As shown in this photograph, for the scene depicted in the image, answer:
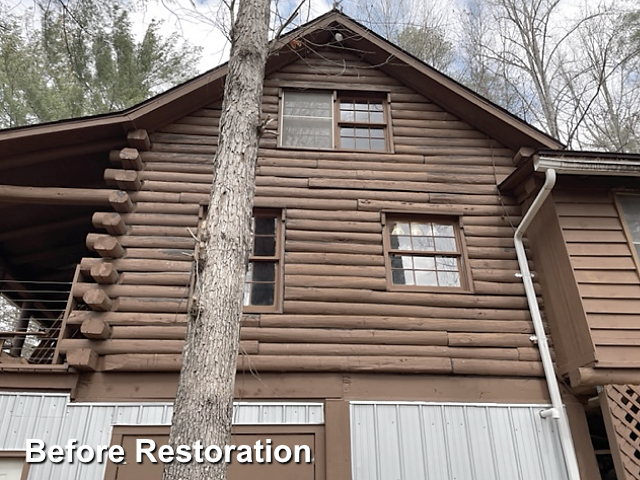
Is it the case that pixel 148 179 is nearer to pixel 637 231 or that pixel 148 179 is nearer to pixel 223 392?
pixel 223 392

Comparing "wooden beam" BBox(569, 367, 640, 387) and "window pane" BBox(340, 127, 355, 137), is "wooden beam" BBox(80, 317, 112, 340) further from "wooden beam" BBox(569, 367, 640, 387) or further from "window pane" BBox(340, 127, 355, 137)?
"wooden beam" BBox(569, 367, 640, 387)

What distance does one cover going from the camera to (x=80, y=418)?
511 centimetres

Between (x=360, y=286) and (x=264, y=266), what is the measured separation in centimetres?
132

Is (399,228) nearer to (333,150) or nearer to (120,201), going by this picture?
(333,150)

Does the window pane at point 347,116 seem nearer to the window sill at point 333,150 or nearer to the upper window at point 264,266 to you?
the window sill at point 333,150

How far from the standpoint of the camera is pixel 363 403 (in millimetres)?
5348

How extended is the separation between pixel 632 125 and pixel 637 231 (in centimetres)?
1126

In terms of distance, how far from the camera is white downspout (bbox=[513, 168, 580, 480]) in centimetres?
520

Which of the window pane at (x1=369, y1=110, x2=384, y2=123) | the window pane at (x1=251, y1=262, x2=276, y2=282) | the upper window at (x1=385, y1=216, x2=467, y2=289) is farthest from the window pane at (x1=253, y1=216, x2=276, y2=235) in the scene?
the window pane at (x1=369, y1=110, x2=384, y2=123)

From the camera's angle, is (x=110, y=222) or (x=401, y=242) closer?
(x=110, y=222)

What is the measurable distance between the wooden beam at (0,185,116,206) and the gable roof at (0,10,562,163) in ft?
2.11

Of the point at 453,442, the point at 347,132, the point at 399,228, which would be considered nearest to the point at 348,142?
the point at 347,132

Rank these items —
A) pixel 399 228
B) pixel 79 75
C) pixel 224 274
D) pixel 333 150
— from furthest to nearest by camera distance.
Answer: pixel 79 75
pixel 333 150
pixel 399 228
pixel 224 274

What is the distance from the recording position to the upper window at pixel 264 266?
5973 mm
